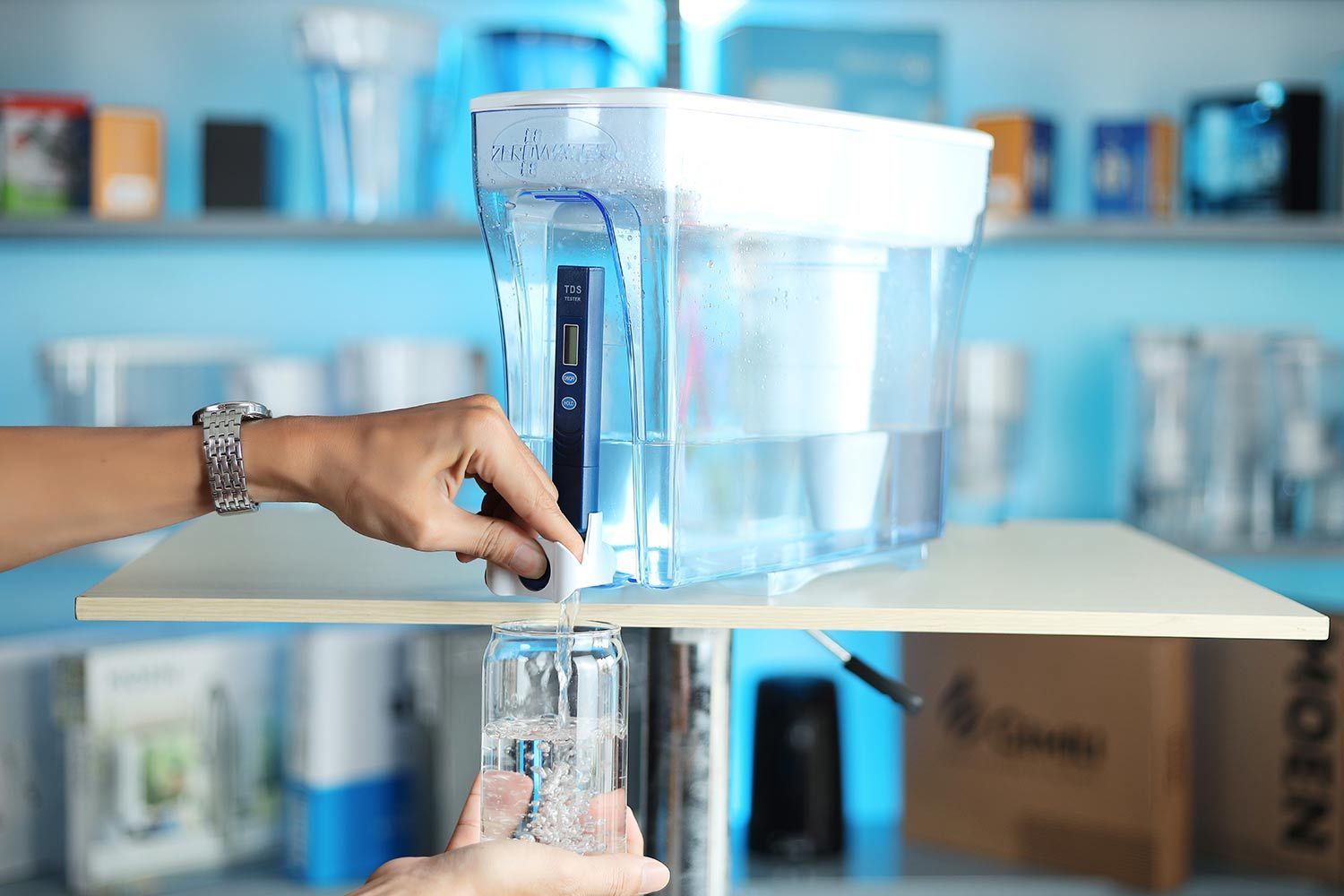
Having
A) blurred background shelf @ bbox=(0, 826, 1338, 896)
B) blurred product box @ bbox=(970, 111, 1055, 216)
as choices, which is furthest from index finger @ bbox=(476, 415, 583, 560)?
blurred product box @ bbox=(970, 111, 1055, 216)

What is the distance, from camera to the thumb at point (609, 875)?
2.56 ft

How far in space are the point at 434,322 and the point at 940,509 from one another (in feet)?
3.74

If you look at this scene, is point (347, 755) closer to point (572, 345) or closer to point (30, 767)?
point (30, 767)

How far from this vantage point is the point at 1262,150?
1766 mm

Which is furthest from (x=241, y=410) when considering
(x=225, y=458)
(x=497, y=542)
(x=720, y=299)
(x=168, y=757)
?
(x=168, y=757)

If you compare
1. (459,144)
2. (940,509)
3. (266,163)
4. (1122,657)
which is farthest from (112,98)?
(1122,657)

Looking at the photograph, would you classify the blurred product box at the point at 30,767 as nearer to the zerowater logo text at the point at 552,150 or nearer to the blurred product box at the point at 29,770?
the blurred product box at the point at 29,770

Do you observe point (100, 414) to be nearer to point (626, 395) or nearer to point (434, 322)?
point (434, 322)

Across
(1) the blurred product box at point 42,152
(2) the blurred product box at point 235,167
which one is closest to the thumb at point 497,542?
(2) the blurred product box at point 235,167

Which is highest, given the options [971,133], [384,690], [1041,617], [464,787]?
[971,133]

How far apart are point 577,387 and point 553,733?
218 mm

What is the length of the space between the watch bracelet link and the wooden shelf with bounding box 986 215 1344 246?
115 cm

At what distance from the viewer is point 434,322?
77.7 inches

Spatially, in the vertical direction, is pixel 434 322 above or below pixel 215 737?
above
